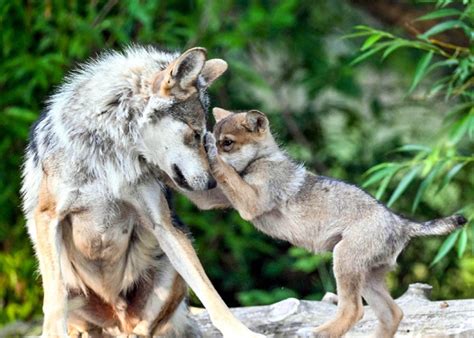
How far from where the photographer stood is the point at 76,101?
6.85 meters

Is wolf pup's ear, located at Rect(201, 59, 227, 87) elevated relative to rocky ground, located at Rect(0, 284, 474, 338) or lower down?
elevated

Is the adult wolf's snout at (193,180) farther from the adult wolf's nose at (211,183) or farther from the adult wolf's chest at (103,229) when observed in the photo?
the adult wolf's chest at (103,229)

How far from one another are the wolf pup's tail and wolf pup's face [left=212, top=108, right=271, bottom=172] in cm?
100

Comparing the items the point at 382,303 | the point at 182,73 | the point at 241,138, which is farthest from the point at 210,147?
the point at 382,303

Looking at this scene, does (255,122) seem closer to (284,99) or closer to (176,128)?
(176,128)

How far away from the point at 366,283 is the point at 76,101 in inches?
70.5

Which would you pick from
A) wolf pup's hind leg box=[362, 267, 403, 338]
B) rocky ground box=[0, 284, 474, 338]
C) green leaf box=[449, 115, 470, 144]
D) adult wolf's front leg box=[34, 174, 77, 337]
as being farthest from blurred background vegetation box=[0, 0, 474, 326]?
adult wolf's front leg box=[34, 174, 77, 337]

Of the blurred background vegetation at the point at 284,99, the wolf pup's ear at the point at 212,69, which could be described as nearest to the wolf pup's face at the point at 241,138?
the wolf pup's ear at the point at 212,69

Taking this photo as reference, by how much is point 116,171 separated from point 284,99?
5.51 meters

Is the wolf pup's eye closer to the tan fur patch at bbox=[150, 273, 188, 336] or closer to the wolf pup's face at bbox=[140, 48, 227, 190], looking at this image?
the wolf pup's face at bbox=[140, 48, 227, 190]

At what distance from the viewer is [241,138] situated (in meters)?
7.20

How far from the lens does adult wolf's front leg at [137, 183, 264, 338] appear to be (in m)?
6.79

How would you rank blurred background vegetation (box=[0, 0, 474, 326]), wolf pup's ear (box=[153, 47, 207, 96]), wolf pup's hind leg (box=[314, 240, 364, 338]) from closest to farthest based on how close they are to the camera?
1. wolf pup's ear (box=[153, 47, 207, 96])
2. wolf pup's hind leg (box=[314, 240, 364, 338])
3. blurred background vegetation (box=[0, 0, 474, 326])

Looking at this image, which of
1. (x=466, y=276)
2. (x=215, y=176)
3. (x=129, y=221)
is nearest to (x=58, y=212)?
(x=129, y=221)
